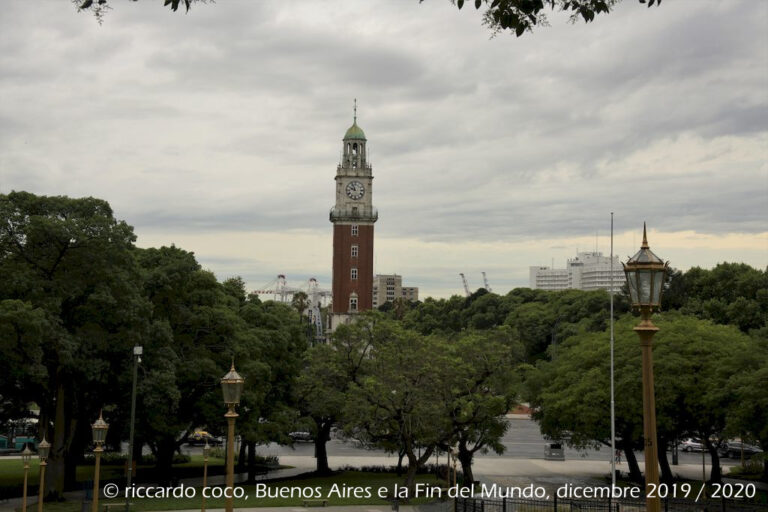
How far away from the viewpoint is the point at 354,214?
10406 cm

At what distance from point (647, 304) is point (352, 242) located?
94.3 metres

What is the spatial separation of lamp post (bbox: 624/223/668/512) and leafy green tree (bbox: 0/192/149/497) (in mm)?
25250

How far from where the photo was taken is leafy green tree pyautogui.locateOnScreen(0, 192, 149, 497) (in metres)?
31.9

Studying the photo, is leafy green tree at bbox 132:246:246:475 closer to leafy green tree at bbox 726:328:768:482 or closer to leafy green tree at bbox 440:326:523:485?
leafy green tree at bbox 440:326:523:485

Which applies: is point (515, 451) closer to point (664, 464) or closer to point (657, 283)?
point (664, 464)

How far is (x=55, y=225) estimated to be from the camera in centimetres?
3216

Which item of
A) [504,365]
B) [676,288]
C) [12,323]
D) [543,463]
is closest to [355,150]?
[676,288]

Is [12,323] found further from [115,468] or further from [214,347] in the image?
[115,468]

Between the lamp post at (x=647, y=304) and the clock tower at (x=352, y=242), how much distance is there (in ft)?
307

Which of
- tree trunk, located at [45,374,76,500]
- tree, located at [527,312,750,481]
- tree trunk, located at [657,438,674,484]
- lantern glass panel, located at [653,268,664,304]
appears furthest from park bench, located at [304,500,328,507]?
lantern glass panel, located at [653,268,664,304]

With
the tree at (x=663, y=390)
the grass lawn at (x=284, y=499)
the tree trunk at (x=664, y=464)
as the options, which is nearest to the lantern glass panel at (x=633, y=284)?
the grass lawn at (x=284, y=499)

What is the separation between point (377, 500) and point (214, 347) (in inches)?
435

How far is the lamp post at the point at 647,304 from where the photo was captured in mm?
10023

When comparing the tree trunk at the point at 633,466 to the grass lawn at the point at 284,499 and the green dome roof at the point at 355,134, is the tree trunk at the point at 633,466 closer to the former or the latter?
the grass lawn at the point at 284,499
